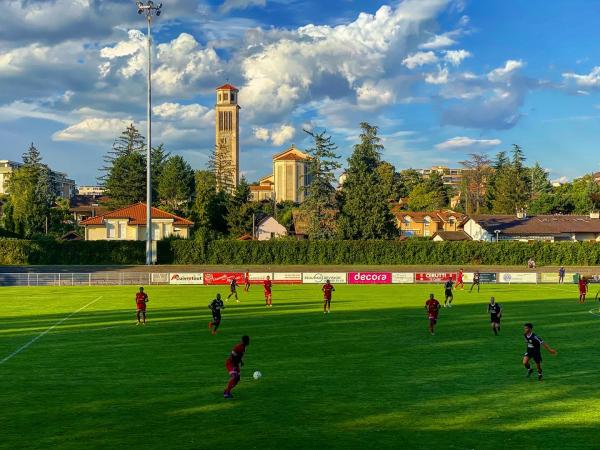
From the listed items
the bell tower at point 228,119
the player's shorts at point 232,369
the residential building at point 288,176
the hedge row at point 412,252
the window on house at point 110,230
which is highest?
the bell tower at point 228,119

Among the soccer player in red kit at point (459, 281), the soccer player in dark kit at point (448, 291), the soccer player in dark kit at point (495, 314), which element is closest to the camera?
the soccer player in dark kit at point (495, 314)

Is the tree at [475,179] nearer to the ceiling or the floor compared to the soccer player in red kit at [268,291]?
nearer to the ceiling

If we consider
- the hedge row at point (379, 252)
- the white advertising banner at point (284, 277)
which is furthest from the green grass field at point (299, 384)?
the hedge row at point (379, 252)

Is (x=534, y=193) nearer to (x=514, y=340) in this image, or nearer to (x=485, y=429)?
(x=514, y=340)

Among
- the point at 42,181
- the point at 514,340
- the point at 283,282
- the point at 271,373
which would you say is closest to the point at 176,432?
the point at 271,373

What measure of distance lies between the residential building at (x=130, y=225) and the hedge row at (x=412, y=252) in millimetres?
12466

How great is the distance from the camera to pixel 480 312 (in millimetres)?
35281

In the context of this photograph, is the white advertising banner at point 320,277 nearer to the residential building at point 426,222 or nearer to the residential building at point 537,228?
the residential building at point 537,228

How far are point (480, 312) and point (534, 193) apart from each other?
376 feet

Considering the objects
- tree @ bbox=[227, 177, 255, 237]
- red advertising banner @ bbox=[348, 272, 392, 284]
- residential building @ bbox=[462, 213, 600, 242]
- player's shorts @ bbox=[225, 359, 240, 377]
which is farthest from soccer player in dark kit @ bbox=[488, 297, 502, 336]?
tree @ bbox=[227, 177, 255, 237]

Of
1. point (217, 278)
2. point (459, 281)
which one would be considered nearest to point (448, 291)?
point (459, 281)

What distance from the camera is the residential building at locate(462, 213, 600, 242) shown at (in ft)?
306

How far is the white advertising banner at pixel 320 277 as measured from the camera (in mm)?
57438

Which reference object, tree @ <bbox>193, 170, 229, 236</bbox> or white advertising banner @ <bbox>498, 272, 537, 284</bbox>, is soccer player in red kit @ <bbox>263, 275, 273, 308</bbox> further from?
tree @ <bbox>193, 170, 229, 236</bbox>
